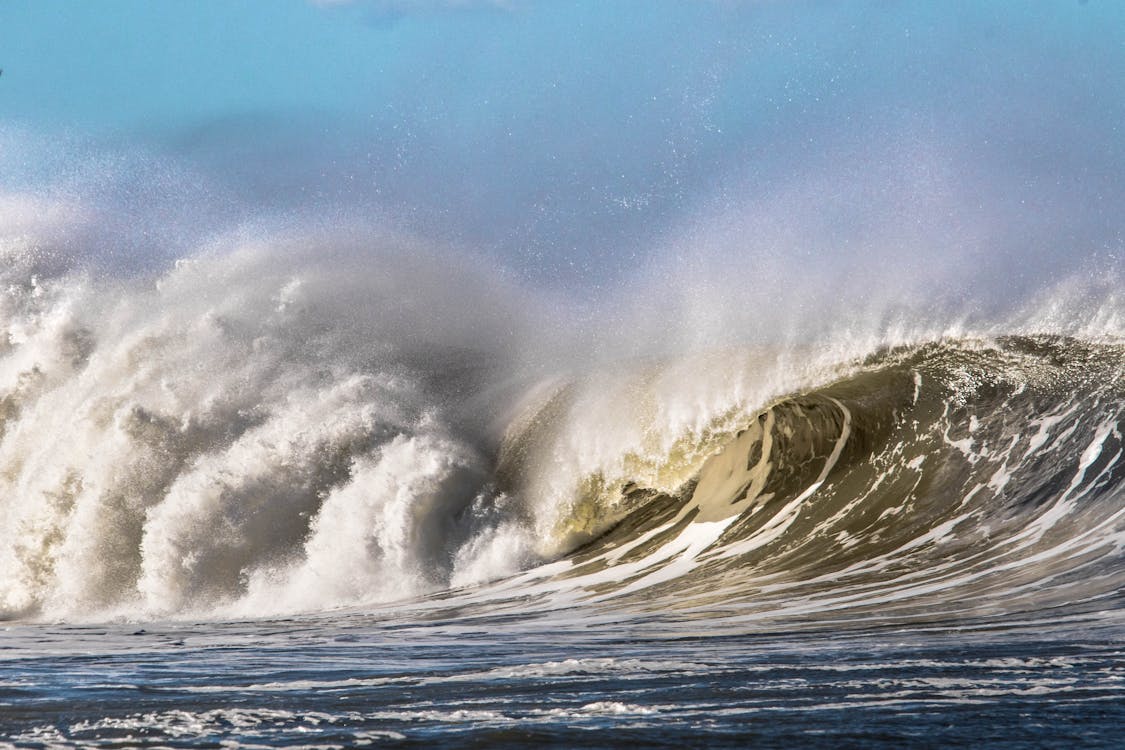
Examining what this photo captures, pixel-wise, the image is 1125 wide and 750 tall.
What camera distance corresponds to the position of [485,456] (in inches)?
572

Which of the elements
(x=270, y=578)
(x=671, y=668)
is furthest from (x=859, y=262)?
(x=671, y=668)

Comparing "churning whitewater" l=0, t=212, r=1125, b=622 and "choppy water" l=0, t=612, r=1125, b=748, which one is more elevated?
"churning whitewater" l=0, t=212, r=1125, b=622

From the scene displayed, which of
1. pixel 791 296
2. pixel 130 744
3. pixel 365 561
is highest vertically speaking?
pixel 791 296

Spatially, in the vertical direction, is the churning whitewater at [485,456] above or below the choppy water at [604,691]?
above

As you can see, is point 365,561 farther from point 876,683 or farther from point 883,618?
point 876,683

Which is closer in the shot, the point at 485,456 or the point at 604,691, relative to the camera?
the point at 604,691

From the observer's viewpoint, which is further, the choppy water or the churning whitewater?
the churning whitewater

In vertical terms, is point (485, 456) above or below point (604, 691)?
above

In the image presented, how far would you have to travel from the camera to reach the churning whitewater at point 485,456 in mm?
10844

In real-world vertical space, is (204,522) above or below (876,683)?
above

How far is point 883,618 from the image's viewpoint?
26.4 ft

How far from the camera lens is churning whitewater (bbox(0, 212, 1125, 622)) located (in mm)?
10844

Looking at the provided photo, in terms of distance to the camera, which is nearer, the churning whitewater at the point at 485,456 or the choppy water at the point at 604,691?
the choppy water at the point at 604,691

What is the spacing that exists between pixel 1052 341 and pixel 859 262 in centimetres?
303
